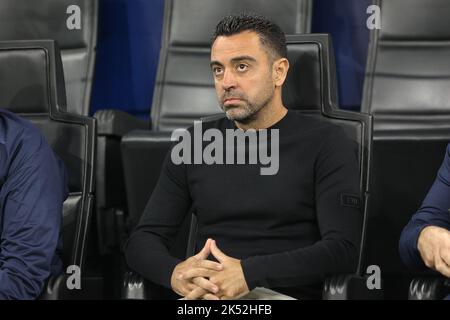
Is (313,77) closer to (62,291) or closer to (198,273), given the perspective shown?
(198,273)

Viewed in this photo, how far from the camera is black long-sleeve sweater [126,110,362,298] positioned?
865 mm

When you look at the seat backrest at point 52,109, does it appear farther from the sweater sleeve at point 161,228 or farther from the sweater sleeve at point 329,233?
the sweater sleeve at point 329,233

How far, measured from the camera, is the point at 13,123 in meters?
0.94

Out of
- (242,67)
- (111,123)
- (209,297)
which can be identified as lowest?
(209,297)

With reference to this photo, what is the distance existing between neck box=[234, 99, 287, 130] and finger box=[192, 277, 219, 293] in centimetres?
23

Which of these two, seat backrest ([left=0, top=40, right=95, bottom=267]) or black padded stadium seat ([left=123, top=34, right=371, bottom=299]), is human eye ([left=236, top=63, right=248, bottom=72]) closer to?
black padded stadium seat ([left=123, top=34, right=371, bottom=299])

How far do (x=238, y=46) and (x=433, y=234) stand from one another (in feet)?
1.11

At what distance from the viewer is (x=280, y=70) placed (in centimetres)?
100

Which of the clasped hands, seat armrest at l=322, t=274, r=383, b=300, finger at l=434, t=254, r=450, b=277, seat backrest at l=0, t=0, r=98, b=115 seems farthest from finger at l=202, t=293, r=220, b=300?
seat backrest at l=0, t=0, r=98, b=115

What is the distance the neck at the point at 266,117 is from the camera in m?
0.98

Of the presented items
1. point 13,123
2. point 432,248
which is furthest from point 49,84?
point 432,248

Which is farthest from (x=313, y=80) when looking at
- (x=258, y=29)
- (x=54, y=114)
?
(x=54, y=114)

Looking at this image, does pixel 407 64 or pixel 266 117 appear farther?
pixel 407 64

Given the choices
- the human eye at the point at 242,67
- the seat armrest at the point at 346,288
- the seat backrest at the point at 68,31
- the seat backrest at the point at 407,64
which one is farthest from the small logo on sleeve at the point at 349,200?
the seat backrest at the point at 68,31
